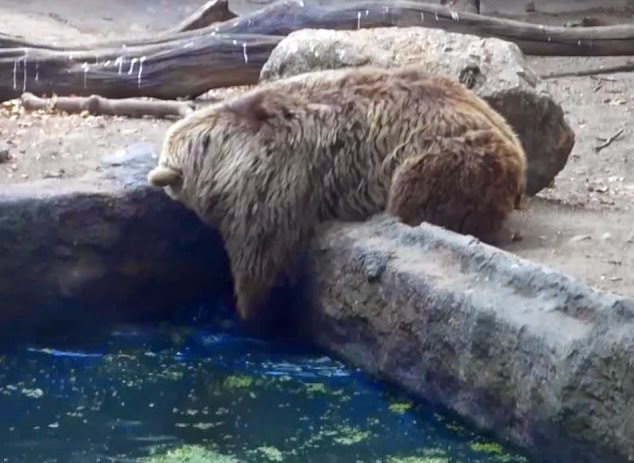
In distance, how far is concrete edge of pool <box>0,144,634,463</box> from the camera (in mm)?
4688

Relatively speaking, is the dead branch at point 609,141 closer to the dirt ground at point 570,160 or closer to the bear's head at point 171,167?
the dirt ground at point 570,160

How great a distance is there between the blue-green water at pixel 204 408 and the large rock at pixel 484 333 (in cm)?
16

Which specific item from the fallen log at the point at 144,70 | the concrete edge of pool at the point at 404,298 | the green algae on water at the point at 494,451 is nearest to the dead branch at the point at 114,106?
the fallen log at the point at 144,70

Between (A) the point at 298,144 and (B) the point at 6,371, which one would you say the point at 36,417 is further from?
(A) the point at 298,144

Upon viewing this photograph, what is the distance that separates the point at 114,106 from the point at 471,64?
275 centimetres

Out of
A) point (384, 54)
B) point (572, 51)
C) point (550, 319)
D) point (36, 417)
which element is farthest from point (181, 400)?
point (572, 51)

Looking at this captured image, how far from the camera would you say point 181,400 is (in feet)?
19.6

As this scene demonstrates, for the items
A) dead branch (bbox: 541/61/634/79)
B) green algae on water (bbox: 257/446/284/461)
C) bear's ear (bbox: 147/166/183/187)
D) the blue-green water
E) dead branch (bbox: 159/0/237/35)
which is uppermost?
dead branch (bbox: 159/0/237/35)

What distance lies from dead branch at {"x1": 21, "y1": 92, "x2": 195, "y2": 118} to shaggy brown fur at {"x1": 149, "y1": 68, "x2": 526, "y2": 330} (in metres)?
2.40

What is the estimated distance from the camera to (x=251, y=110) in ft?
21.4

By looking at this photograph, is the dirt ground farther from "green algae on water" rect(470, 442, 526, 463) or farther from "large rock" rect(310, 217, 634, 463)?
"green algae on water" rect(470, 442, 526, 463)

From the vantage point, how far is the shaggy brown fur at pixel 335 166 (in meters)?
6.25

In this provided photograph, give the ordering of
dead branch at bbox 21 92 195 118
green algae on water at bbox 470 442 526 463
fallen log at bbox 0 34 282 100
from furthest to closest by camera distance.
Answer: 1. fallen log at bbox 0 34 282 100
2. dead branch at bbox 21 92 195 118
3. green algae on water at bbox 470 442 526 463

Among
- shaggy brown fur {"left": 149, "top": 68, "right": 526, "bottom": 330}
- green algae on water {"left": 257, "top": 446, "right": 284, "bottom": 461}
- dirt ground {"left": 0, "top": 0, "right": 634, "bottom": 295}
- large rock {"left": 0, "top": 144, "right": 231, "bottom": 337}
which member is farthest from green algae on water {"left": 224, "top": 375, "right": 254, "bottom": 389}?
dirt ground {"left": 0, "top": 0, "right": 634, "bottom": 295}
